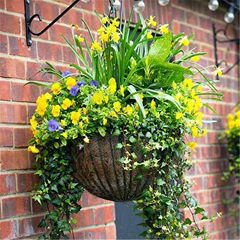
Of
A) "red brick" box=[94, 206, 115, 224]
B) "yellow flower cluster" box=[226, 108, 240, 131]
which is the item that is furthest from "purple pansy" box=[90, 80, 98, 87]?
"yellow flower cluster" box=[226, 108, 240, 131]

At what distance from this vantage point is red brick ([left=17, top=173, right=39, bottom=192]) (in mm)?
2424

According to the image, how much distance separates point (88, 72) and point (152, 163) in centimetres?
47

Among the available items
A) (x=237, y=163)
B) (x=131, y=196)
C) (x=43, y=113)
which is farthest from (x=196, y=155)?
(x=43, y=113)

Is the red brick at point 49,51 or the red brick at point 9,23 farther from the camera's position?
the red brick at point 49,51

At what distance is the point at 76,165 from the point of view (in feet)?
7.64

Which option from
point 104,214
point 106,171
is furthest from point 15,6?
point 104,214

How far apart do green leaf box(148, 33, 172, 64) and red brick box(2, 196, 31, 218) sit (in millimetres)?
778

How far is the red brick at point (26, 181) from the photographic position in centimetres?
242

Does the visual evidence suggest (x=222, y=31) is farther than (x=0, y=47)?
Yes

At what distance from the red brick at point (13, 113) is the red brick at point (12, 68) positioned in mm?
127

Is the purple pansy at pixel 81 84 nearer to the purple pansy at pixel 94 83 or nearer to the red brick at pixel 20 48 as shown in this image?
the purple pansy at pixel 94 83

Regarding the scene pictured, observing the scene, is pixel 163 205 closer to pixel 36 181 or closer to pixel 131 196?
pixel 131 196

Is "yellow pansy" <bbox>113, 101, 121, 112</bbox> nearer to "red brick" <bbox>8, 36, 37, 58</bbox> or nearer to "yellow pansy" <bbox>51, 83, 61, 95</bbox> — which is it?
"yellow pansy" <bbox>51, 83, 61, 95</bbox>

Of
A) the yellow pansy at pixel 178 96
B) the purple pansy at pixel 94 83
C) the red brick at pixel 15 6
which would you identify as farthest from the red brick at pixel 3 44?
the yellow pansy at pixel 178 96
